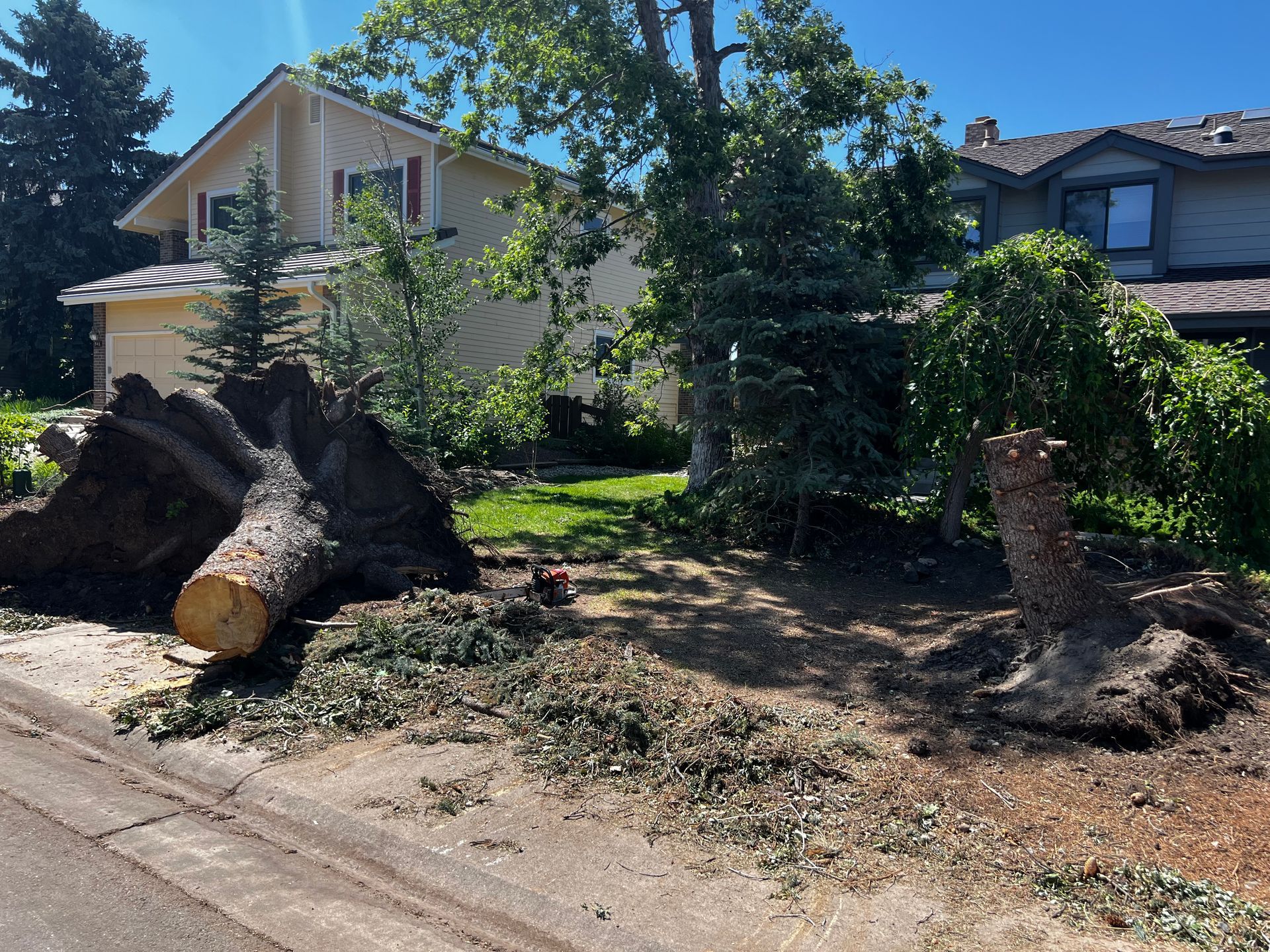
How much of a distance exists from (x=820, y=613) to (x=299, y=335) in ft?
34.0

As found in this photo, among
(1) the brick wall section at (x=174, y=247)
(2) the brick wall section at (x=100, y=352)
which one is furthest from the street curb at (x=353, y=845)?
(1) the brick wall section at (x=174, y=247)

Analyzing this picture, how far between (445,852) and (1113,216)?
16751 mm

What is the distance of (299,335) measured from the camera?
584 inches

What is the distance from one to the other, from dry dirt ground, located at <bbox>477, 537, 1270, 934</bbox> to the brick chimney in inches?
571

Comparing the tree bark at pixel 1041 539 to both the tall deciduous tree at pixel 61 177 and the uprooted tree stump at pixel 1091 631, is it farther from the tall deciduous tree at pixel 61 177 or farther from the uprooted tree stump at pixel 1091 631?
the tall deciduous tree at pixel 61 177

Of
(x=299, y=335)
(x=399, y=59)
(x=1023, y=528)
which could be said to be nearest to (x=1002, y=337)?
(x=1023, y=528)

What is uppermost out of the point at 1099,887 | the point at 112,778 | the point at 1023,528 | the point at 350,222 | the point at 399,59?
the point at 399,59

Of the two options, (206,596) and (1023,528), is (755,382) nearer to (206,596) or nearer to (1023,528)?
(1023,528)

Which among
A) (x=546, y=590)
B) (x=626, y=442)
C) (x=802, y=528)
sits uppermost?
(x=626, y=442)

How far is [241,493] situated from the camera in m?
7.30

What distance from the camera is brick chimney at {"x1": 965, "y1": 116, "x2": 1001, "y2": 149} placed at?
2073cm

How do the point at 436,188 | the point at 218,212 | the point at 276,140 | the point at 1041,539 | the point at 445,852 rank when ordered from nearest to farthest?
the point at 445,852, the point at 1041,539, the point at 436,188, the point at 276,140, the point at 218,212

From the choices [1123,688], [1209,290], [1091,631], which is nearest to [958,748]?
[1123,688]

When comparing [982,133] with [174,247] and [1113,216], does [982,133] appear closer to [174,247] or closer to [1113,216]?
[1113,216]
